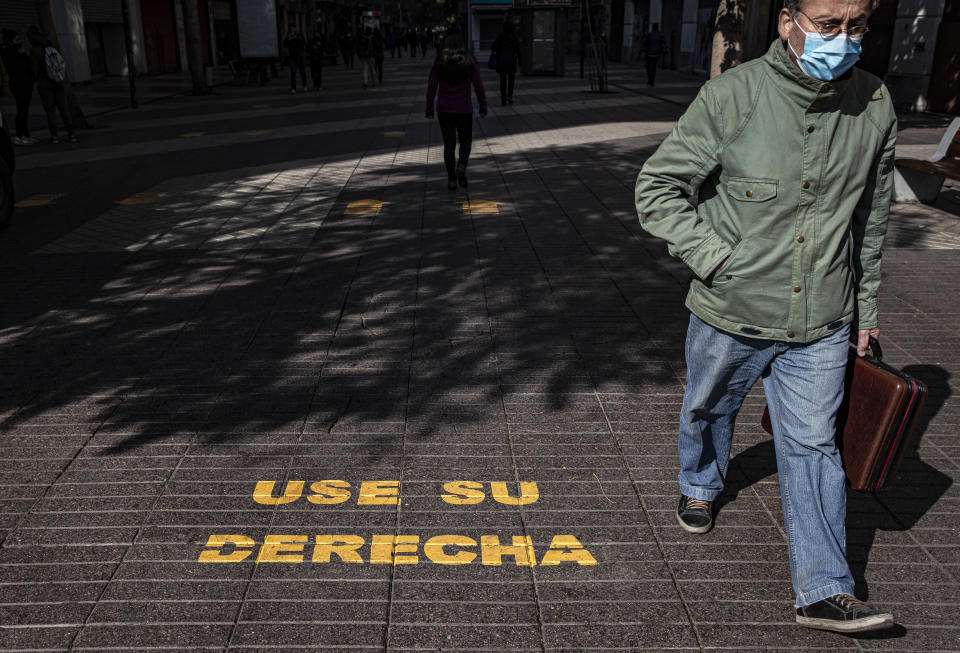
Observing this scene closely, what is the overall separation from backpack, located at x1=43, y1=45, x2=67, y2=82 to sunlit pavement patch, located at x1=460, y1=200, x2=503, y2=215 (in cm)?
869

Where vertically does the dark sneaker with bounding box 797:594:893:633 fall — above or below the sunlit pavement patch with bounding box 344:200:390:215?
below

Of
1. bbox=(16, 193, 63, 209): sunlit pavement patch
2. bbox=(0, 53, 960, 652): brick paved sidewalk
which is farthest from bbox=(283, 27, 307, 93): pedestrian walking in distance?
bbox=(0, 53, 960, 652): brick paved sidewalk

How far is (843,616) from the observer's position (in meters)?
2.78

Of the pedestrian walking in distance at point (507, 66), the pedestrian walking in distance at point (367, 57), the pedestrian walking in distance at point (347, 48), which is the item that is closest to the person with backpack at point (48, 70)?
the pedestrian walking in distance at point (507, 66)

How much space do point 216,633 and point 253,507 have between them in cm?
82

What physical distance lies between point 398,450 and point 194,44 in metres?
22.9

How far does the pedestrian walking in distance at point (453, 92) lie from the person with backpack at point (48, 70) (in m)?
7.72

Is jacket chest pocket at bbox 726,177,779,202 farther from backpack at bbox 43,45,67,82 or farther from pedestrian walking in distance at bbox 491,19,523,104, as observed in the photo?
pedestrian walking in distance at bbox 491,19,523,104

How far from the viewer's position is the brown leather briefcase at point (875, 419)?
2762 millimetres

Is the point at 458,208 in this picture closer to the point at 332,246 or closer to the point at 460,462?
the point at 332,246

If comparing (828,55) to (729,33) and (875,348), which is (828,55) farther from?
(729,33)

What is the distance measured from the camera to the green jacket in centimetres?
274

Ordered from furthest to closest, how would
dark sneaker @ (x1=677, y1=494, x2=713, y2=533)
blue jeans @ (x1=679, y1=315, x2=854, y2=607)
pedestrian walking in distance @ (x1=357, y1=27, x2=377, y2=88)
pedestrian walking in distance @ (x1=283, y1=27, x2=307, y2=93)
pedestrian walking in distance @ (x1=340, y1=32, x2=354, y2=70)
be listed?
pedestrian walking in distance @ (x1=340, y1=32, x2=354, y2=70), pedestrian walking in distance @ (x1=357, y1=27, x2=377, y2=88), pedestrian walking in distance @ (x1=283, y1=27, x2=307, y2=93), dark sneaker @ (x1=677, y1=494, x2=713, y2=533), blue jeans @ (x1=679, y1=315, x2=854, y2=607)

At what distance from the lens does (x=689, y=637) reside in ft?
9.39
